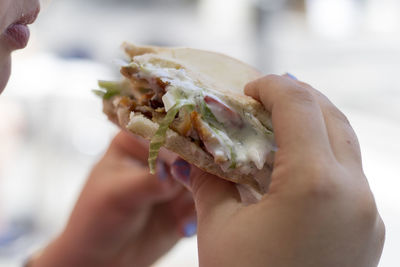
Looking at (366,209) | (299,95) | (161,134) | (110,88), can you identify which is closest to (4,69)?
(110,88)

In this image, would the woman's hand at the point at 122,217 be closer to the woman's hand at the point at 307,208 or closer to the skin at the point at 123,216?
the skin at the point at 123,216

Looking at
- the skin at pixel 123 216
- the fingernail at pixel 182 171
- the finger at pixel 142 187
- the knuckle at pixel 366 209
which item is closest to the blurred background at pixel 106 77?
the skin at pixel 123 216

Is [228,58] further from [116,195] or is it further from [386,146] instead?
[386,146]

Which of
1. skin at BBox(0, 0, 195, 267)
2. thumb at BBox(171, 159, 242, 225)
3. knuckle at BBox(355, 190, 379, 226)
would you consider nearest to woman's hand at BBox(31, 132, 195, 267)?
skin at BBox(0, 0, 195, 267)

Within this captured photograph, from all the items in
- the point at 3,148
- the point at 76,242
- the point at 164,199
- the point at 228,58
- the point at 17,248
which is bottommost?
the point at 17,248

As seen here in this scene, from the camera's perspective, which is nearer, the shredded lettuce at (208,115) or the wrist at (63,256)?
the shredded lettuce at (208,115)

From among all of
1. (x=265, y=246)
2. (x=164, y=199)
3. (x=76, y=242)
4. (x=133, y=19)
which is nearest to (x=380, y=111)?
(x=164, y=199)

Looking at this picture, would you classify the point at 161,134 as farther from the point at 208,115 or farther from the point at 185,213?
the point at 185,213
